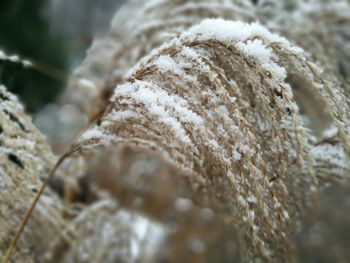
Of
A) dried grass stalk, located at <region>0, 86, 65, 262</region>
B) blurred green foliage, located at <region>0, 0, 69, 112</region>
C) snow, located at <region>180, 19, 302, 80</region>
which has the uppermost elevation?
blurred green foliage, located at <region>0, 0, 69, 112</region>

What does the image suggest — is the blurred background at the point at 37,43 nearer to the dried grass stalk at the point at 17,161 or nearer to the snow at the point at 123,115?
the dried grass stalk at the point at 17,161

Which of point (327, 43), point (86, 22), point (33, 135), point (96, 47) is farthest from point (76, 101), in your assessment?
point (86, 22)

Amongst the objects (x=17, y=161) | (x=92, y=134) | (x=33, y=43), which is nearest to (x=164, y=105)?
(x=92, y=134)

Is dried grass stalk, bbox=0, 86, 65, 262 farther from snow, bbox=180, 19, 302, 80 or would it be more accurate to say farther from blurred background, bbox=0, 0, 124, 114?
blurred background, bbox=0, 0, 124, 114

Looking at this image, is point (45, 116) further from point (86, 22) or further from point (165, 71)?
point (86, 22)

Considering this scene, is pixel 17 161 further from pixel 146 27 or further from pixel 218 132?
pixel 146 27

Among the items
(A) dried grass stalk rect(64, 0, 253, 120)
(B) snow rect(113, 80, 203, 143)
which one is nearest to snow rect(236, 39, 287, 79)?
(B) snow rect(113, 80, 203, 143)

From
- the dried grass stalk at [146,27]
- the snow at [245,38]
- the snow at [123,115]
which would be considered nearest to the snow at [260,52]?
the snow at [245,38]

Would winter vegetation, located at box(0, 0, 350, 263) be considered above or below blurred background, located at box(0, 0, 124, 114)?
below

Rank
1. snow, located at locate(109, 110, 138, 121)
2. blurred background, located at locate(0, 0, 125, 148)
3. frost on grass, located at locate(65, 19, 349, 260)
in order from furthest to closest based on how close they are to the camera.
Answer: blurred background, located at locate(0, 0, 125, 148) → snow, located at locate(109, 110, 138, 121) → frost on grass, located at locate(65, 19, 349, 260)
